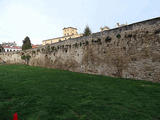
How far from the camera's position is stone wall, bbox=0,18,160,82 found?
860 centimetres

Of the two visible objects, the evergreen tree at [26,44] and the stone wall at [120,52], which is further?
the evergreen tree at [26,44]

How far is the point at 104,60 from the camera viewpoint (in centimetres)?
1195

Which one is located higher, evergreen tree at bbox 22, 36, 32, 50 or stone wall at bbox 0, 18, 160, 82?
evergreen tree at bbox 22, 36, 32, 50

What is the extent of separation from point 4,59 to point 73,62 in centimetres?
3127

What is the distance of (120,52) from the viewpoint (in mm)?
10633

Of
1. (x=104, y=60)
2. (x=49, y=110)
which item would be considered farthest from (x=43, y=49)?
(x=49, y=110)

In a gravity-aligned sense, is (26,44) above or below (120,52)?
above

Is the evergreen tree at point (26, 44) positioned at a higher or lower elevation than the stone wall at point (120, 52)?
higher

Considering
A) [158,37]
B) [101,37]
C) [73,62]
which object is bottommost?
[73,62]

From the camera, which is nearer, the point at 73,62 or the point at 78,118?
the point at 78,118

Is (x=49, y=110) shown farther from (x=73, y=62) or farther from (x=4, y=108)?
(x=73, y=62)

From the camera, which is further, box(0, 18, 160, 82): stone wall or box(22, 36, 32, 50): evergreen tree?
box(22, 36, 32, 50): evergreen tree

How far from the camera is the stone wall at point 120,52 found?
8.60 metres

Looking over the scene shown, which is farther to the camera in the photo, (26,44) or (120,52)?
(26,44)
